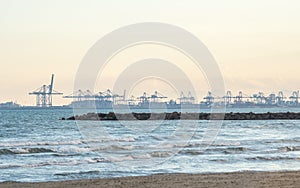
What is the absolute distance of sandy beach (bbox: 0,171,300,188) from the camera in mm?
16688

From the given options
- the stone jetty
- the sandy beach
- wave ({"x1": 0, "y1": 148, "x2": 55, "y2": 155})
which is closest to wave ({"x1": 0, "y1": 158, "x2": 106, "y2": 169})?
the sandy beach

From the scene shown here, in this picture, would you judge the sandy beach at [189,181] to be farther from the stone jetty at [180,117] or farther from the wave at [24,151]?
the stone jetty at [180,117]

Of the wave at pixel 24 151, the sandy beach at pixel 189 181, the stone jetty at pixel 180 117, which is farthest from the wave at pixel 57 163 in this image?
the stone jetty at pixel 180 117

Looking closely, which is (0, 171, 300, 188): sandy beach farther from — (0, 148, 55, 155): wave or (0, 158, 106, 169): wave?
(0, 148, 55, 155): wave

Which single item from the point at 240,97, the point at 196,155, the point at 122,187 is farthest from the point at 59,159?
the point at 240,97

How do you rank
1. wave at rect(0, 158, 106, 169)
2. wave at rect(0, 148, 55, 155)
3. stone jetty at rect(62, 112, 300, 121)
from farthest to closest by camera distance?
stone jetty at rect(62, 112, 300, 121), wave at rect(0, 148, 55, 155), wave at rect(0, 158, 106, 169)

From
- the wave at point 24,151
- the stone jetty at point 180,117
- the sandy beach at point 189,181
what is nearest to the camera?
the sandy beach at point 189,181

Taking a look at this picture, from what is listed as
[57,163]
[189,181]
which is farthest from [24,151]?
[189,181]

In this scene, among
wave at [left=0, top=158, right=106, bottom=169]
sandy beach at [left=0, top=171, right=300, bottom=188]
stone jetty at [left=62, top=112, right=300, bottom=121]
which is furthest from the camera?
stone jetty at [left=62, top=112, right=300, bottom=121]

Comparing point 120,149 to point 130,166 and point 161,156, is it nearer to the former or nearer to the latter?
point 161,156

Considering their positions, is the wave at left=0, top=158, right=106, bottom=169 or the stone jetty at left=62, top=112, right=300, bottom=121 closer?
the wave at left=0, top=158, right=106, bottom=169

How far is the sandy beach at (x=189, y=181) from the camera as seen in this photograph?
1669 cm

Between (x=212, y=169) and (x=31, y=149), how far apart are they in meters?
12.7

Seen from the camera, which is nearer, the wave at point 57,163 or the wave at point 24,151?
the wave at point 57,163
